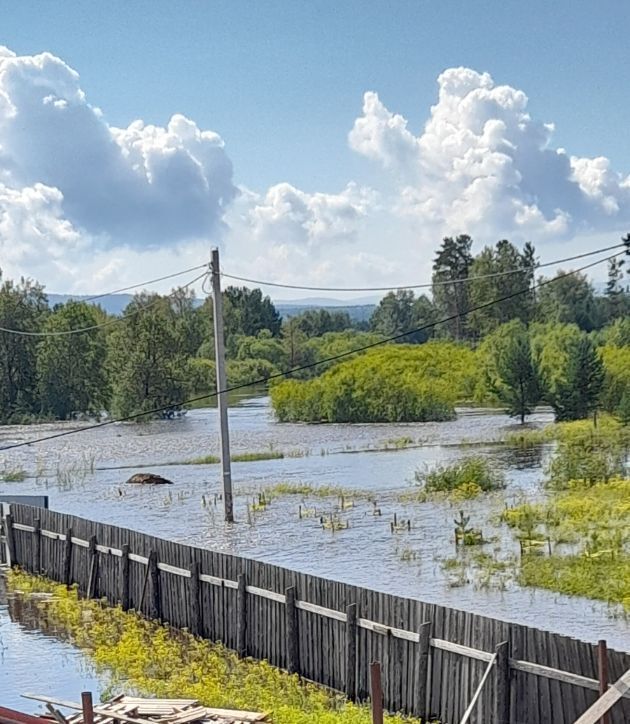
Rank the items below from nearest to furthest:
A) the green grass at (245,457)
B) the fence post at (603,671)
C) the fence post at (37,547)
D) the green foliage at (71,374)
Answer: the fence post at (603,671)
the fence post at (37,547)
the green grass at (245,457)
the green foliage at (71,374)

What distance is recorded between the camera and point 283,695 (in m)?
14.6

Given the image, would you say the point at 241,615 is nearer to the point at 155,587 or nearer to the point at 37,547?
the point at 155,587

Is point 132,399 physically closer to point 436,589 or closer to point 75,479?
point 75,479

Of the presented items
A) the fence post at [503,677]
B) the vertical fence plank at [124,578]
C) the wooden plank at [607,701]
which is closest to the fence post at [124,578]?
the vertical fence plank at [124,578]

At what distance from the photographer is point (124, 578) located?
19984mm

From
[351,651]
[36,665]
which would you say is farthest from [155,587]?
[351,651]

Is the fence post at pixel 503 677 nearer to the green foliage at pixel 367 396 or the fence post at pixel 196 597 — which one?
the fence post at pixel 196 597

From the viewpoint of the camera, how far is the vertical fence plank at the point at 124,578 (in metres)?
19.9

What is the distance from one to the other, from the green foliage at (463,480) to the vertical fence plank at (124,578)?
56.2ft

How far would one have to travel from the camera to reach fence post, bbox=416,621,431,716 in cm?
1310

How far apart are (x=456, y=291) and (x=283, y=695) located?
361ft

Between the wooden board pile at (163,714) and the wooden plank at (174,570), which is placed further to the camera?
the wooden plank at (174,570)

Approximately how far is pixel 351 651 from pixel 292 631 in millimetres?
1238

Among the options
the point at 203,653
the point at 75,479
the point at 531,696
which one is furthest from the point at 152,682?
the point at 75,479
